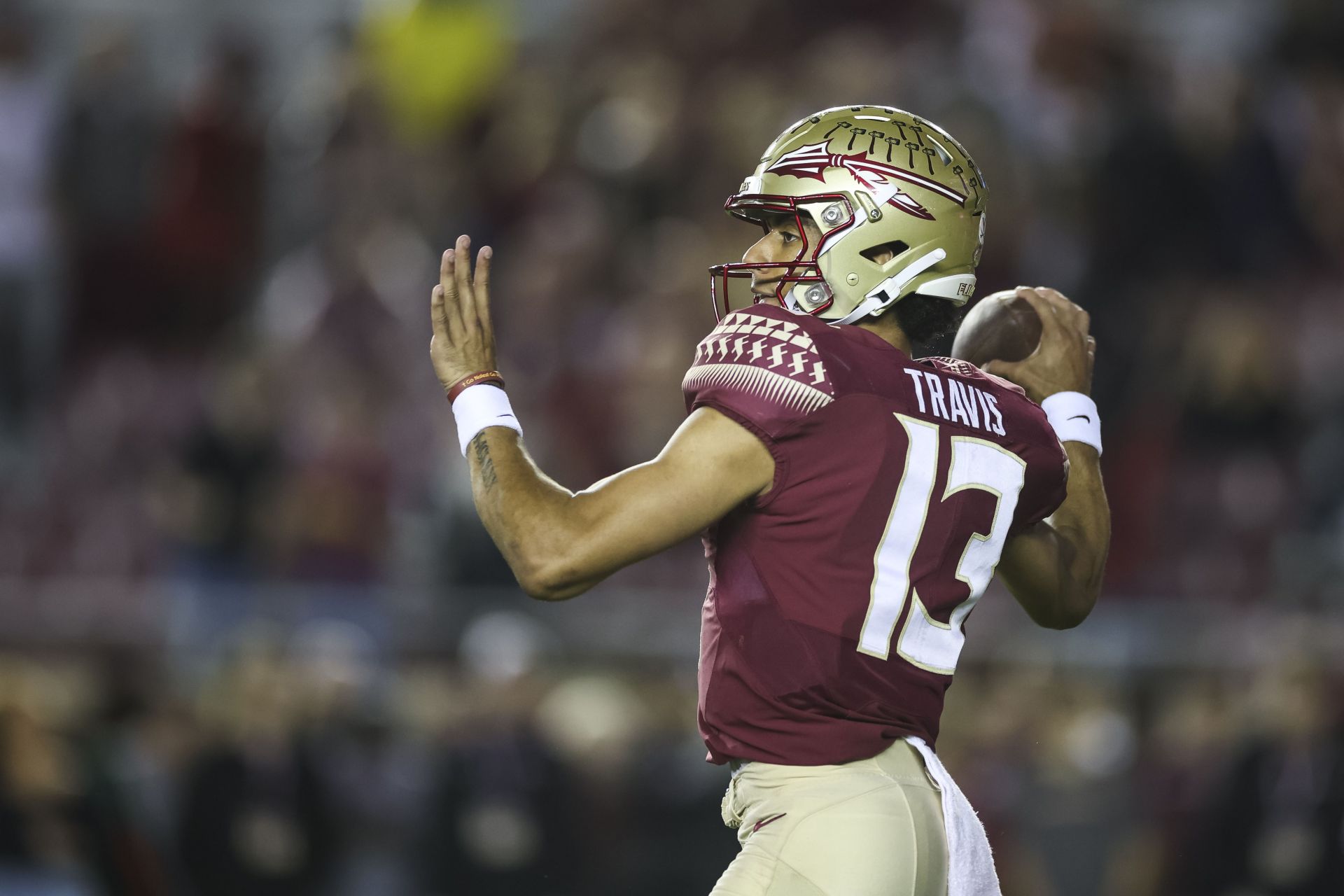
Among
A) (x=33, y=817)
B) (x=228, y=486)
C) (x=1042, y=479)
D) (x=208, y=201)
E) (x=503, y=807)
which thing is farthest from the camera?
(x=208, y=201)

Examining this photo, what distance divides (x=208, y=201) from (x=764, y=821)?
7.92 metres

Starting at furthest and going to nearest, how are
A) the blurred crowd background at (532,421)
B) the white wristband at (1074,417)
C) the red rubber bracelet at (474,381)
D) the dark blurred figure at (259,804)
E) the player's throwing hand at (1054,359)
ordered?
the blurred crowd background at (532,421) → the dark blurred figure at (259,804) → the player's throwing hand at (1054,359) → the white wristband at (1074,417) → the red rubber bracelet at (474,381)

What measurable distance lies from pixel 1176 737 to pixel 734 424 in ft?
19.5

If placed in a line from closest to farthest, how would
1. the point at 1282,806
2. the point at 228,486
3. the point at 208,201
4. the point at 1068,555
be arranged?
the point at 1068,555 → the point at 1282,806 → the point at 228,486 → the point at 208,201

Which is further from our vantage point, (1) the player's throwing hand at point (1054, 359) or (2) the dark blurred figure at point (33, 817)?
(2) the dark blurred figure at point (33, 817)

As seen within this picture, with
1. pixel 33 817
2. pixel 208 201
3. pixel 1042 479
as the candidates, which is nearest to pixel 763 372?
pixel 1042 479

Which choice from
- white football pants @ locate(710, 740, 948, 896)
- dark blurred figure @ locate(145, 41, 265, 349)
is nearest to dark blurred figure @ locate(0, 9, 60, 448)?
dark blurred figure @ locate(145, 41, 265, 349)

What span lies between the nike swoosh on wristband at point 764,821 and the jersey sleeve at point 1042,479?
2.53 ft

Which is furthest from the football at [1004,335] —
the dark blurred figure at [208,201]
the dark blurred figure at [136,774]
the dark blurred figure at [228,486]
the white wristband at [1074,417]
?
the dark blurred figure at [208,201]

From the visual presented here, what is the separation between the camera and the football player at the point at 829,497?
3.25 m

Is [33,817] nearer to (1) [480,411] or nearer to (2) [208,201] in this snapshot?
(2) [208,201]

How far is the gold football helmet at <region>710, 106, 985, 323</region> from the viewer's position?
11.6 ft

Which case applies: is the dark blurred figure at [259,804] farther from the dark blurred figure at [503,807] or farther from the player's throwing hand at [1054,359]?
the player's throwing hand at [1054,359]

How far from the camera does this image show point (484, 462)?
133 inches
